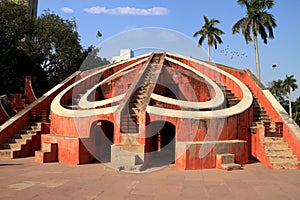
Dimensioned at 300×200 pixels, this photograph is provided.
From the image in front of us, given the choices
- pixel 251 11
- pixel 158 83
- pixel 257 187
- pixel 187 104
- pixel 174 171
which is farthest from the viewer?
pixel 251 11

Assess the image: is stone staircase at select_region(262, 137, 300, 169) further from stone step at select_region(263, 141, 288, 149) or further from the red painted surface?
the red painted surface

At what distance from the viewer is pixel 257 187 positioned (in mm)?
4969

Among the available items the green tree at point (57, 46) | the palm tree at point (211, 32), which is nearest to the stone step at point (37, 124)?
the green tree at point (57, 46)

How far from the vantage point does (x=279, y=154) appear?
721 cm

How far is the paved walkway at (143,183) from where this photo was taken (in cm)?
443

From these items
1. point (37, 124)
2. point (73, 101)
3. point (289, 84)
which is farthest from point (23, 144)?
point (289, 84)

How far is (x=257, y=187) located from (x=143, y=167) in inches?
101

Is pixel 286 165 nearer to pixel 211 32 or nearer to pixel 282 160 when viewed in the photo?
pixel 282 160

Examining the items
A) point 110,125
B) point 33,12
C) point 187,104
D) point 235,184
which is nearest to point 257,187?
point 235,184

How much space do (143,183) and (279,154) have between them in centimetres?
402

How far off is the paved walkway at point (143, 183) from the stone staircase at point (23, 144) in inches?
49.2

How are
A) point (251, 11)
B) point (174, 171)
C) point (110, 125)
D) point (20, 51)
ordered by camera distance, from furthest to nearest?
1. point (251, 11)
2. point (20, 51)
3. point (110, 125)
4. point (174, 171)

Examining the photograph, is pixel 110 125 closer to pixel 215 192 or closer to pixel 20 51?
pixel 215 192

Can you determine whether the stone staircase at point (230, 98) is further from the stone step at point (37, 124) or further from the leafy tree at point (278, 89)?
the leafy tree at point (278, 89)
